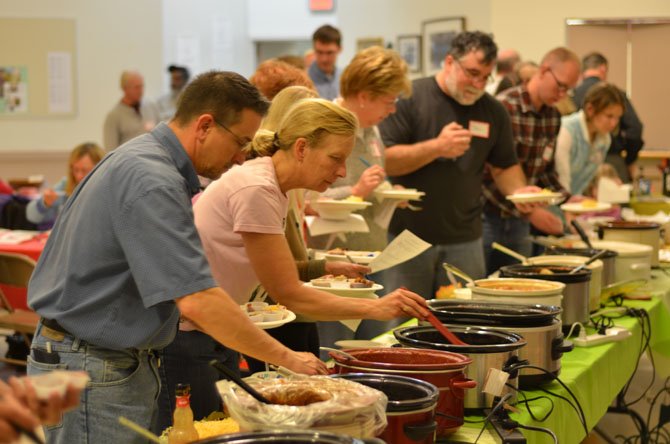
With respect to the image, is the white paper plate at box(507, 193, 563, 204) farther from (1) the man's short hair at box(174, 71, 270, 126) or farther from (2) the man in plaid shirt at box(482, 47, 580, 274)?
(1) the man's short hair at box(174, 71, 270, 126)

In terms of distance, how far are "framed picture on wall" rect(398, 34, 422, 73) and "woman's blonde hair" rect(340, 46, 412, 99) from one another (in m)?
5.93

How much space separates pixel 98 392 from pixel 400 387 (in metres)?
0.56

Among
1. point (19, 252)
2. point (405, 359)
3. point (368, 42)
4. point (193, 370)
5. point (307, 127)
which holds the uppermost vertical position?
point (368, 42)

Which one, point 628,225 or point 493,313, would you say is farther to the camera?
point 628,225

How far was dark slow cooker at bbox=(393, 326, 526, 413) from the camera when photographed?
1.96 metres

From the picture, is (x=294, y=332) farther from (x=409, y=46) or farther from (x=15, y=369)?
(x=409, y=46)

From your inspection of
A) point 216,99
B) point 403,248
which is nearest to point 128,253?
point 216,99

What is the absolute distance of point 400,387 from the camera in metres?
1.70

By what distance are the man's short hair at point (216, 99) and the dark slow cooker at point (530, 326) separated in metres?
0.77

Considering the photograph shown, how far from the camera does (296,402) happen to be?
1562 mm

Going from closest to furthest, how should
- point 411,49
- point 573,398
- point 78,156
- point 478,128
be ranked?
point 573,398, point 478,128, point 78,156, point 411,49

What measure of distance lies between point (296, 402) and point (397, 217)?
8.34ft

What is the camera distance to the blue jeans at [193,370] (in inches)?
88.0

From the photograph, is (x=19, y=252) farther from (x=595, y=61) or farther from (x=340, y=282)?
(x=595, y=61)
